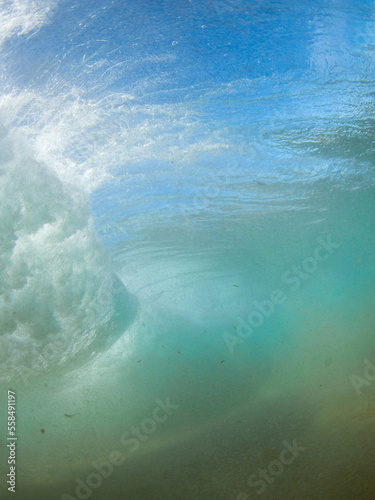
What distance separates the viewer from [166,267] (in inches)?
121

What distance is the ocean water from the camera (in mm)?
2219

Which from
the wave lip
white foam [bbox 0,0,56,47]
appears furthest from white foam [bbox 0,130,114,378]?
white foam [bbox 0,0,56,47]

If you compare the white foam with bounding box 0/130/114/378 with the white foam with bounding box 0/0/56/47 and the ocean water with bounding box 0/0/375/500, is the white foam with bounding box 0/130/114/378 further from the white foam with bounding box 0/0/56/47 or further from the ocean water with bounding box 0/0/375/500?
the white foam with bounding box 0/0/56/47

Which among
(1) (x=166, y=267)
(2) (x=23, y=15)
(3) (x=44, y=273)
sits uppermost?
(2) (x=23, y=15)

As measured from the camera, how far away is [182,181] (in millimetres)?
2879

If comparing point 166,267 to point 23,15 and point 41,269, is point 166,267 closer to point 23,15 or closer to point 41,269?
point 41,269

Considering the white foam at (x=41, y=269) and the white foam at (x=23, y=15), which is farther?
the white foam at (x=23, y=15)

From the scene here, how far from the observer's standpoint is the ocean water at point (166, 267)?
222 cm

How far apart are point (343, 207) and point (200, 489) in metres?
3.74

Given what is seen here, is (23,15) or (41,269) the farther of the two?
(23,15)

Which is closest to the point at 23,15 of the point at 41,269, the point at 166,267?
the point at 41,269

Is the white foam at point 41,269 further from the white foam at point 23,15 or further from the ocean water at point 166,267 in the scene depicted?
the white foam at point 23,15

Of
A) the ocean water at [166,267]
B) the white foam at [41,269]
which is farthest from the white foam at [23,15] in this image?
the white foam at [41,269]

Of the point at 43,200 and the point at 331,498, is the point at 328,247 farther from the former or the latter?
the point at 43,200
